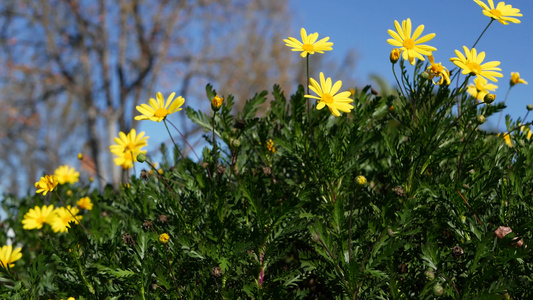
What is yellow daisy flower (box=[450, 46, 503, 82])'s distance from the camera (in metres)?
1.41

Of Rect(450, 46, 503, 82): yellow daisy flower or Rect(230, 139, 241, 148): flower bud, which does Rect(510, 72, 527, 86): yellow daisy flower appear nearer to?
Rect(450, 46, 503, 82): yellow daisy flower

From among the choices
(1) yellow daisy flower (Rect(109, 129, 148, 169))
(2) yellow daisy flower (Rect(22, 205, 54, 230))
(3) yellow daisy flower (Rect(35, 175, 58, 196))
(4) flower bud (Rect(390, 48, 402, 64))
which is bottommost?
(4) flower bud (Rect(390, 48, 402, 64))

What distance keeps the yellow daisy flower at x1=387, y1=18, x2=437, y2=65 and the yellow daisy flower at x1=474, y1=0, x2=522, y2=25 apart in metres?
0.25

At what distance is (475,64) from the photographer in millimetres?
1456

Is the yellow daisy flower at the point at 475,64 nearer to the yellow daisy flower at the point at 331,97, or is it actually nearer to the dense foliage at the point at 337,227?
the dense foliage at the point at 337,227

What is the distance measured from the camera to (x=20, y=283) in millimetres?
1520

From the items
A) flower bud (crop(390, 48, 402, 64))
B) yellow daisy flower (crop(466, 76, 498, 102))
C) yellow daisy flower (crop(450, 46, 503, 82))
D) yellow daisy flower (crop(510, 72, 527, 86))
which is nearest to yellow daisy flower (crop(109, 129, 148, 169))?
flower bud (crop(390, 48, 402, 64))

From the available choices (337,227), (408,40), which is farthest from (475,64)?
(337,227)

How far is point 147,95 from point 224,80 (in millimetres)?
2886

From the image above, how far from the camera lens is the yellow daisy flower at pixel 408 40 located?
1.43 m

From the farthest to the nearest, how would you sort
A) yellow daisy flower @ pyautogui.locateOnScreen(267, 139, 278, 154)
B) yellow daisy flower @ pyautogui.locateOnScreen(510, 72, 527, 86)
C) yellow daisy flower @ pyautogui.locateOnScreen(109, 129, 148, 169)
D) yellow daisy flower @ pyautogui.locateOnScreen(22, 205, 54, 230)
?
1. yellow daisy flower @ pyautogui.locateOnScreen(22, 205, 54, 230)
2. yellow daisy flower @ pyautogui.locateOnScreen(510, 72, 527, 86)
3. yellow daisy flower @ pyautogui.locateOnScreen(109, 129, 148, 169)
4. yellow daisy flower @ pyautogui.locateOnScreen(267, 139, 278, 154)

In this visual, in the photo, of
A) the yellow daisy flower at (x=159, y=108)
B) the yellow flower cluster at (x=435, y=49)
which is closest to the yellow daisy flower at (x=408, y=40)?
the yellow flower cluster at (x=435, y=49)

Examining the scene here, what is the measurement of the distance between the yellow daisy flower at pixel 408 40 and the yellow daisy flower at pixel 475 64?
4.1 inches

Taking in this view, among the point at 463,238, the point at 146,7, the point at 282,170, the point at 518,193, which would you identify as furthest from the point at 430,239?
the point at 146,7
